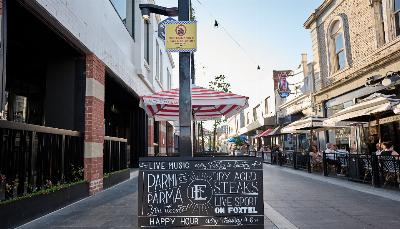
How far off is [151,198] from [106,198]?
388 cm

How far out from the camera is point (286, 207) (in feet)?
22.6

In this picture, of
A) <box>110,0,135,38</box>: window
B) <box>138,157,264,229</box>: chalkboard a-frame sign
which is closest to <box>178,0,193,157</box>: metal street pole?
<box>138,157,264,229</box>: chalkboard a-frame sign

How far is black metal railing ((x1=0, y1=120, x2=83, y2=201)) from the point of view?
202 inches

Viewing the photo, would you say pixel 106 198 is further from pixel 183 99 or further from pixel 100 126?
pixel 183 99

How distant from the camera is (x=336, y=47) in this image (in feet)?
61.4

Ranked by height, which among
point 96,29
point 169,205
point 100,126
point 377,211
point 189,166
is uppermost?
point 96,29

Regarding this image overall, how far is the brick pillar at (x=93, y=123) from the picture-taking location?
8078 millimetres

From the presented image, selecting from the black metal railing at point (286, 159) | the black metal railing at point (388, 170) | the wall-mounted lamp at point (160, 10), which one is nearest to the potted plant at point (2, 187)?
the wall-mounted lamp at point (160, 10)

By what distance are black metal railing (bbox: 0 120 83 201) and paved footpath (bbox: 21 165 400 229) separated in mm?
596

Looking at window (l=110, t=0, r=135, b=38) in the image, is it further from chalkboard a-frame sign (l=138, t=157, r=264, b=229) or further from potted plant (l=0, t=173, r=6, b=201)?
chalkboard a-frame sign (l=138, t=157, r=264, b=229)

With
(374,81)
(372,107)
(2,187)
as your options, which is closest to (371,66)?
(374,81)

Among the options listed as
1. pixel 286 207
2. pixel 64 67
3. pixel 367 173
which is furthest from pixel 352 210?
pixel 64 67

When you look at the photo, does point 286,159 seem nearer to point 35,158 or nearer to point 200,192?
point 35,158

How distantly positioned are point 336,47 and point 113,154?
13610mm
